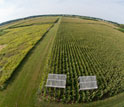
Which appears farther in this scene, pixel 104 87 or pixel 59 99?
pixel 104 87

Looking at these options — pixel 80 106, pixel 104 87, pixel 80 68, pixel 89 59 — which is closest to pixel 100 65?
pixel 89 59

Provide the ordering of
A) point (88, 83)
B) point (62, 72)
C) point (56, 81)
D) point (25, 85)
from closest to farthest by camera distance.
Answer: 1. point (88, 83)
2. point (56, 81)
3. point (25, 85)
4. point (62, 72)

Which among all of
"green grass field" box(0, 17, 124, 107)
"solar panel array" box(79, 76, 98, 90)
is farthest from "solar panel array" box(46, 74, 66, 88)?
"solar panel array" box(79, 76, 98, 90)

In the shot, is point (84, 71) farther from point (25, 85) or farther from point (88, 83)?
point (25, 85)

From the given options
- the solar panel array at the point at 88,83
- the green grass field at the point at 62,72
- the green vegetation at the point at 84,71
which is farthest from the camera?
the solar panel array at the point at 88,83

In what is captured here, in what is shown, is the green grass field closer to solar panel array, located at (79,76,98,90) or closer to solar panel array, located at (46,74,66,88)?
solar panel array, located at (79,76,98,90)

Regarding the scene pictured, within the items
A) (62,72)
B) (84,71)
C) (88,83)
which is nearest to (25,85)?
(62,72)

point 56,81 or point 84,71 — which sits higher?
point 56,81

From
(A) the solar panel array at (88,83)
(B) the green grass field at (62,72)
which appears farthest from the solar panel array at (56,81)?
(A) the solar panel array at (88,83)

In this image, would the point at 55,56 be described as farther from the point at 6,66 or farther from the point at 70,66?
the point at 6,66

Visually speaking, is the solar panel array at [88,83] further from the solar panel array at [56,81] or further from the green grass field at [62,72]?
the solar panel array at [56,81]

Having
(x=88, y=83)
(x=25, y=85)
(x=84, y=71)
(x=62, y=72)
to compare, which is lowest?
(x=25, y=85)
